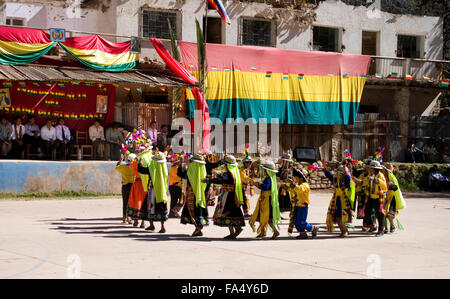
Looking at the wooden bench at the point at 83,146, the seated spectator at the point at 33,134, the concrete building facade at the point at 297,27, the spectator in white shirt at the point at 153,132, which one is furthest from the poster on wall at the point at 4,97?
the spectator in white shirt at the point at 153,132

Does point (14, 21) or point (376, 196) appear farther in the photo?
point (14, 21)

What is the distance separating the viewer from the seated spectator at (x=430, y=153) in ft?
98.8

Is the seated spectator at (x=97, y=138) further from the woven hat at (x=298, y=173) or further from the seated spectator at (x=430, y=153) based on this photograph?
the seated spectator at (x=430, y=153)

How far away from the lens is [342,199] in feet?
45.9

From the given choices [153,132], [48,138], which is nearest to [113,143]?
[153,132]

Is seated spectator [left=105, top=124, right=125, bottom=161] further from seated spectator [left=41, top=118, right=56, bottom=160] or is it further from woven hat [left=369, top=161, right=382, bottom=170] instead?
woven hat [left=369, top=161, right=382, bottom=170]

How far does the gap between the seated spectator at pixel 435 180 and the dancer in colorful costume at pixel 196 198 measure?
55.9 ft

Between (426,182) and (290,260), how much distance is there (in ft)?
63.5

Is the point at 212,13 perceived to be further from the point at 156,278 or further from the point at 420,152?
the point at 156,278

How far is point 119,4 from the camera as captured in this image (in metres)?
25.9

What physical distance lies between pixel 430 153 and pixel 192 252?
21.1 meters

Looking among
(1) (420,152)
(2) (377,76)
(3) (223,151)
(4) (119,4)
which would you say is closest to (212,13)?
(4) (119,4)

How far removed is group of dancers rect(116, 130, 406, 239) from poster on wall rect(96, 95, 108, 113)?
8.68 meters

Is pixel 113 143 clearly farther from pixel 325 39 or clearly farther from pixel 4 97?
pixel 325 39
